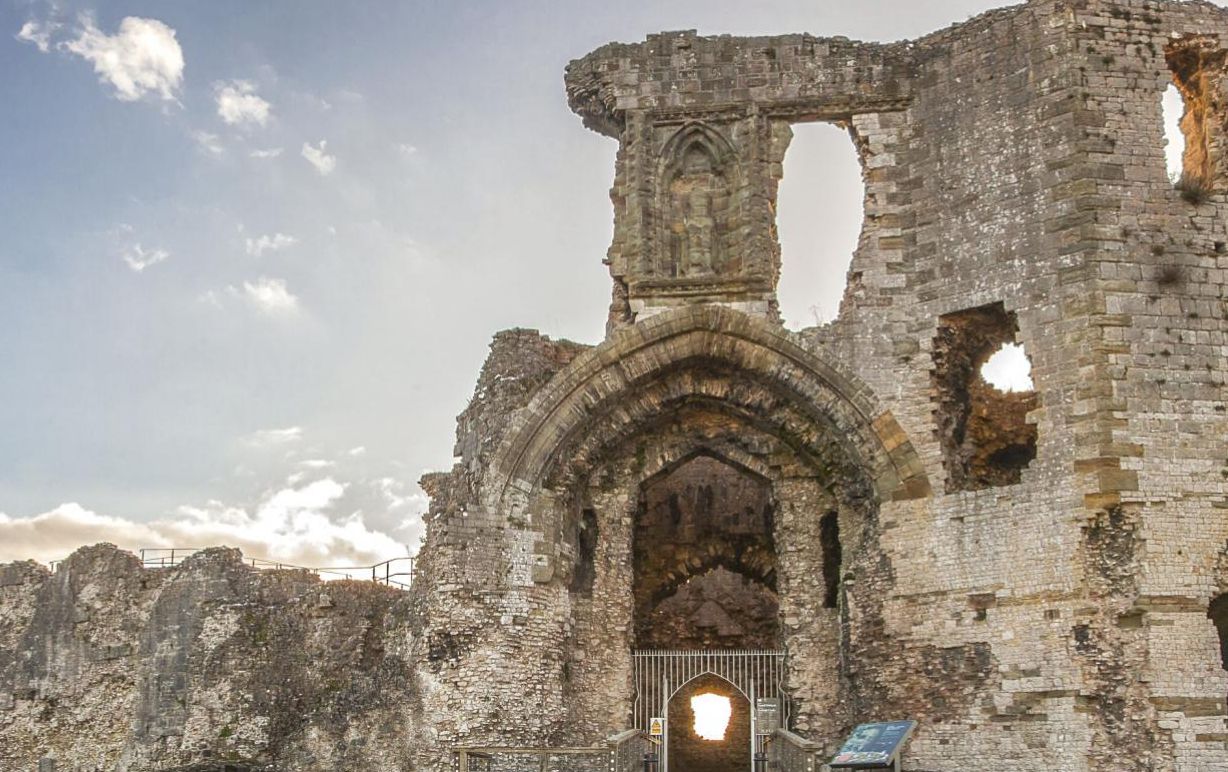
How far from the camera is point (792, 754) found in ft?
50.8

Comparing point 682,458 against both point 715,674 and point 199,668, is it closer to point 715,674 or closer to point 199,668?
point 715,674

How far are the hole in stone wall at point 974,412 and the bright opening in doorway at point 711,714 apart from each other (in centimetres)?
648

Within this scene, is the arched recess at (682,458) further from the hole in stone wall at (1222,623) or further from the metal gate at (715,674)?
the hole in stone wall at (1222,623)

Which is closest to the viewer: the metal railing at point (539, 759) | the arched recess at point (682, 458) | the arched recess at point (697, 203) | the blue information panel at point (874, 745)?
the blue information panel at point (874, 745)

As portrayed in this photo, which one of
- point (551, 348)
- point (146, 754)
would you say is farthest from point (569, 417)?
point (146, 754)

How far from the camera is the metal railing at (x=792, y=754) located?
49.8ft

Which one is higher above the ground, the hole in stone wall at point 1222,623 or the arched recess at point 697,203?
the arched recess at point 697,203

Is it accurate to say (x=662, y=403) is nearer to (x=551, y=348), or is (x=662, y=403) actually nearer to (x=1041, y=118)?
(x=551, y=348)

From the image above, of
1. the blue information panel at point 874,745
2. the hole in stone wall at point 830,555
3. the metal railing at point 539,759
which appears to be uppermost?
the hole in stone wall at point 830,555

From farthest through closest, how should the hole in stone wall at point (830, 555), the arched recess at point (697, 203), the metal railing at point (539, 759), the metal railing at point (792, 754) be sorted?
the arched recess at point (697, 203) → the hole in stone wall at point (830, 555) → the metal railing at point (792, 754) → the metal railing at point (539, 759)

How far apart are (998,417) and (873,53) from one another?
185 inches

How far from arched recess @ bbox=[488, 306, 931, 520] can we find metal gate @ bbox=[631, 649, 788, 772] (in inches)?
101

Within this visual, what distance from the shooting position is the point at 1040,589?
13977mm

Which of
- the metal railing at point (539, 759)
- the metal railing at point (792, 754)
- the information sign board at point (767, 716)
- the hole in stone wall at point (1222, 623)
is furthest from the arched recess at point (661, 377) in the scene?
the hole in stone wall at point (1222, 623)
